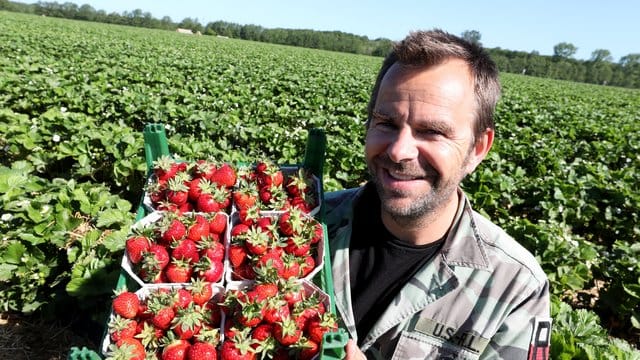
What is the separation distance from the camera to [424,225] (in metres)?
1.84

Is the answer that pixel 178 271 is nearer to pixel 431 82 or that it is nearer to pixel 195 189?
pixel 195 189

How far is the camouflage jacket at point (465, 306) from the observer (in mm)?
1650

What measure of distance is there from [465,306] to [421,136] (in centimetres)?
76

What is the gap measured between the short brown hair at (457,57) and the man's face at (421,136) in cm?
4

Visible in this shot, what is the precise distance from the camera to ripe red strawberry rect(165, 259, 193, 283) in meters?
1.56

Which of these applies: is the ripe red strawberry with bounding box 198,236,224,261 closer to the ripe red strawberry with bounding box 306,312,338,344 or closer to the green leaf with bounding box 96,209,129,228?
the ripe red strawberry with bounding box 306,312,338,344

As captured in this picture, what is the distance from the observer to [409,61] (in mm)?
1684

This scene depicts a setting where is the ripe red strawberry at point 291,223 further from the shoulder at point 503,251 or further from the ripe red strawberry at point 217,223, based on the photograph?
the shoulder at point 503,251

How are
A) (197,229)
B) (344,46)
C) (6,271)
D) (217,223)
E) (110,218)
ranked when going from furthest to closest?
1. (344,46)
2. (110,218)
3. (6,271)
4. (217,223)
5. (197,229)

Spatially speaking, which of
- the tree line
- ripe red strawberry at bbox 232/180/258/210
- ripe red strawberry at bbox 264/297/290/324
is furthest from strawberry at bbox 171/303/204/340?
the tree line

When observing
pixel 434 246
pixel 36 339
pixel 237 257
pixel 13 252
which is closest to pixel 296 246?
pixel 237 257

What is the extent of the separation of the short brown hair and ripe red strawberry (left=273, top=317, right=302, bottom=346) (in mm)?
1003

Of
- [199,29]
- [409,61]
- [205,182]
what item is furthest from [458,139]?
[199,29]

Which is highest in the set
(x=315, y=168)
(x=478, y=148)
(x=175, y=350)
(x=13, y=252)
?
(x=478, y=148)
